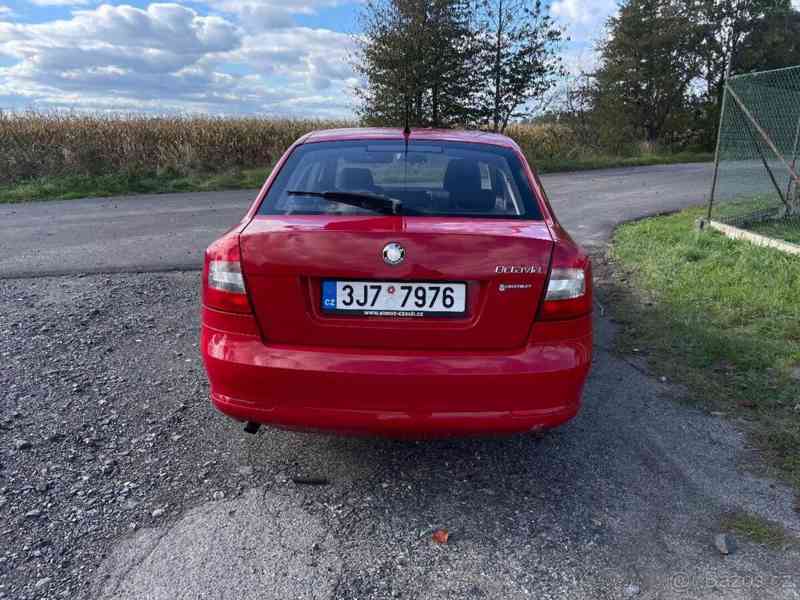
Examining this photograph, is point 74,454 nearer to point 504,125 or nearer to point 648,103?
point 504,125

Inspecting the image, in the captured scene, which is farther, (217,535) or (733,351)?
(733,351)

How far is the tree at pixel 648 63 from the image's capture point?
31.3m

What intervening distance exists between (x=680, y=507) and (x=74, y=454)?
9.25ft

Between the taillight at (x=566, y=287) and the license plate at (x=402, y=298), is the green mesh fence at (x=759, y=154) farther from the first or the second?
the license plate at (x=402, y=298)

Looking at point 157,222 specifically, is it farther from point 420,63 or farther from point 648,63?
point 648,63

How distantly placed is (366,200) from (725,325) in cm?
362

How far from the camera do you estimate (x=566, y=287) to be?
2.56 meters

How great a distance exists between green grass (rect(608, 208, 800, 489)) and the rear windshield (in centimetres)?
187

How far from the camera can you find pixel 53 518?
8.42ft

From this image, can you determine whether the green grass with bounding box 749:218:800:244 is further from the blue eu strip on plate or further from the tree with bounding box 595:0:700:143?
the tree with bounding box 595:0:700:143

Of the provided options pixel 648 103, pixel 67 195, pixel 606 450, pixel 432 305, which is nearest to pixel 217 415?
pixel 432 305

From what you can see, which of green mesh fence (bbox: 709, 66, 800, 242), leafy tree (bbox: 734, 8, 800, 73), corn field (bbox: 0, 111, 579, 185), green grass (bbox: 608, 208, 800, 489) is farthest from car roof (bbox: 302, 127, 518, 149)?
leafy tree (bbox: 734, 8, 800, 73)

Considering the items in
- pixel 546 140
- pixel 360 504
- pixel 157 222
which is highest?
pixel 546 140

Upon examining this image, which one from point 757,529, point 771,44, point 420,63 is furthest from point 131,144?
point 771,44
